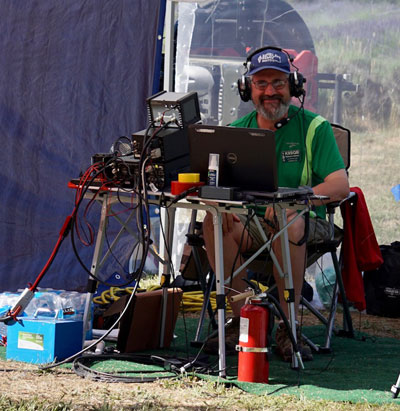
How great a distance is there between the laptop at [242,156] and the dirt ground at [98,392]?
0.75m

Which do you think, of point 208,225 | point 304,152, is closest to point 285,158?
point 304,152

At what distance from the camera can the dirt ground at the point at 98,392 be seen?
3.08m

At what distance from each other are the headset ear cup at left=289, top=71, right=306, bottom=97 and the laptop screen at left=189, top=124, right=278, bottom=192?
772 mm

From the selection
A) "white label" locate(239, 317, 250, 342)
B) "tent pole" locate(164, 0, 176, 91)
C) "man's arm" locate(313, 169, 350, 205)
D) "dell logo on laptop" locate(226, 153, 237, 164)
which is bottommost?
"white label" locate(239, 317, 250, 342)

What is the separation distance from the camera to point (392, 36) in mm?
5898

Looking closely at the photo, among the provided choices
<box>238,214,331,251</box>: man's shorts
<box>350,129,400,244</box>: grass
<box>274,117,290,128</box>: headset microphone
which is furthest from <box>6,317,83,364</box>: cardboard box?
<box>350,129,400,244</box>: grass

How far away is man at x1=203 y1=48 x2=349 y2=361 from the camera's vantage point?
13.3ft

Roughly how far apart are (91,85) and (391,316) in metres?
2.23

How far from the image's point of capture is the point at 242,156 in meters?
3.47

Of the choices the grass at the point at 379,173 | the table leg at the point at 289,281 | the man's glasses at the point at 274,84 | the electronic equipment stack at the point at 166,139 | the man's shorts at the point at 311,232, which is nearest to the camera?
the electronic equipment stack at the point at 166,139

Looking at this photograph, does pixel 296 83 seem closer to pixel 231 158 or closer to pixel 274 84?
pixel 274 84

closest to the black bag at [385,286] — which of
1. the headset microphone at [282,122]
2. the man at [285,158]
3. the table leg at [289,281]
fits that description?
the man at [285,158]

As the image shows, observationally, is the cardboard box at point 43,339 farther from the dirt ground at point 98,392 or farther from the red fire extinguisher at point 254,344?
the red fire extinguisher at point 254,344

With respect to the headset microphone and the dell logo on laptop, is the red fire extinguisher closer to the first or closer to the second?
the dell logo on laptop
